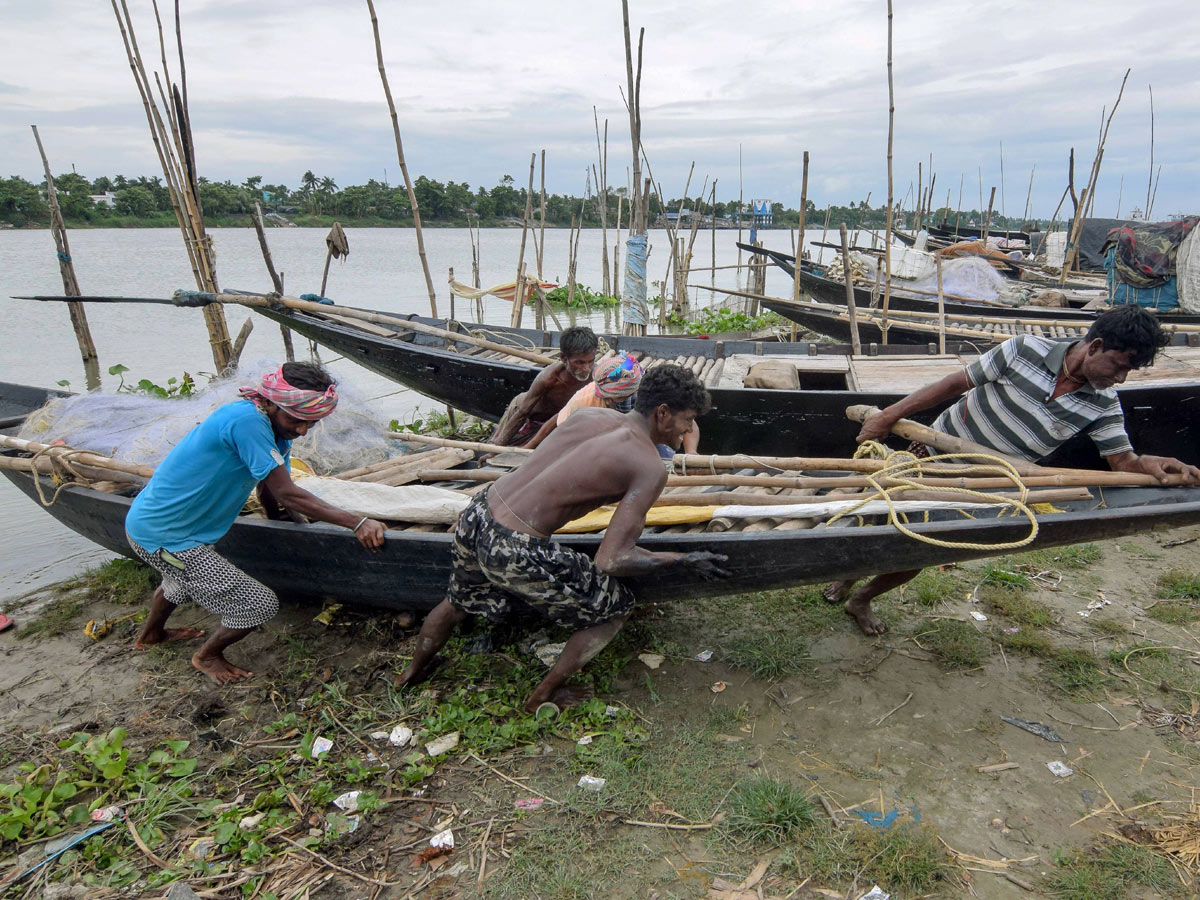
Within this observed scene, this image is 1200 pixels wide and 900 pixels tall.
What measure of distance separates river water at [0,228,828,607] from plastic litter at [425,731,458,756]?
2918mm

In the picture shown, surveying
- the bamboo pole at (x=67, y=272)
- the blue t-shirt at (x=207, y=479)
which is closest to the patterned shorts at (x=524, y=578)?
the blue t-shirt at (x=207, y=479)

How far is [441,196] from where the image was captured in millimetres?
38438

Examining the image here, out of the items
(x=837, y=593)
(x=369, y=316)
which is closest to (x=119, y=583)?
(x=369, y=316)

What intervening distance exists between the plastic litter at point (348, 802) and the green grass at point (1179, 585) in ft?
12.5

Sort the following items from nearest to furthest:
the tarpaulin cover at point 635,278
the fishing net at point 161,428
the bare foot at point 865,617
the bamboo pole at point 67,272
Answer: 1. the bare foot at point 865,617
2. the fishing net at point 161,428
3. the tarpaulin cover at point 635,278
4. the bamboo pole at point 67,272

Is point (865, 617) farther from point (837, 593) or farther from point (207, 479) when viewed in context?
point (207, 479)

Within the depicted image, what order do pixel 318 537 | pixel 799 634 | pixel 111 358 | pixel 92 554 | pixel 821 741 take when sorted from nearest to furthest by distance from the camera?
pixel 821 741
pixel 318 537
pixel 799 634
pixel 92 554
pixel 111 358

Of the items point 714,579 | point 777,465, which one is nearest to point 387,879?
point 714,579

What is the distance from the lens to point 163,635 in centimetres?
357

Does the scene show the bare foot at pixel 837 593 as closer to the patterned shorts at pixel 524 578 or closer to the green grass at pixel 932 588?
the green grass at pixel 932 588

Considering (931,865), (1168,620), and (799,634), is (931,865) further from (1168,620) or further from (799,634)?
(1168,620)

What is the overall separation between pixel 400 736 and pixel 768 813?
51.9 inches

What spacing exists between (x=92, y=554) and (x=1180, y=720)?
610 cm

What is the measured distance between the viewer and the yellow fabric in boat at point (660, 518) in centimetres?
294
